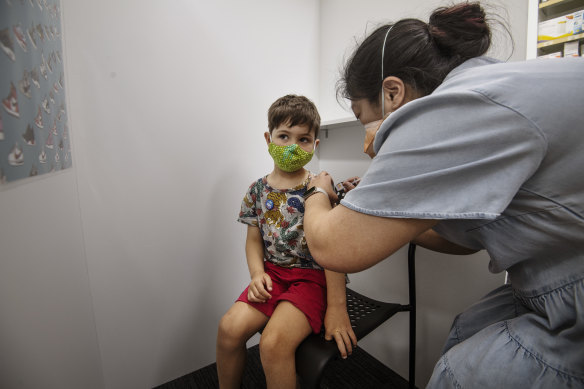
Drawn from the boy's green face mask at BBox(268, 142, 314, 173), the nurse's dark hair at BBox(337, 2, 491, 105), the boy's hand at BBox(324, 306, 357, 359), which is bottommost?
the boy's hand at BBox(324, 306, 357, 359)

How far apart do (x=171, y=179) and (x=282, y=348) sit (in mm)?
823

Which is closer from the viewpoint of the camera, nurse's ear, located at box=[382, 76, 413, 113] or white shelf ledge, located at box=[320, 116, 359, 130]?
nurse's ear, located at box=[382, 76, 413, 113]

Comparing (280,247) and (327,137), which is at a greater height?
(327,137)

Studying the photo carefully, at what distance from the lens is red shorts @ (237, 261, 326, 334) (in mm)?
817

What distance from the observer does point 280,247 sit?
992 mm

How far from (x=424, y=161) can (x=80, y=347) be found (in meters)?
1.09

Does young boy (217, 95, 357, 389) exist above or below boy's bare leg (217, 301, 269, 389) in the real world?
above

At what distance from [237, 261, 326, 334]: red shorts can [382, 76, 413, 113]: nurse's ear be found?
61 cm

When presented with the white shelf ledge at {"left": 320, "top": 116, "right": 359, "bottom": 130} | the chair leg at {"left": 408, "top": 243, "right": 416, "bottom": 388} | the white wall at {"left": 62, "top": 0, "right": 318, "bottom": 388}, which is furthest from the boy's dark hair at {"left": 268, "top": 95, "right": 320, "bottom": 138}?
the chair leg at {"left": 408, "top": 243, "right": 416, "bottom": 388}

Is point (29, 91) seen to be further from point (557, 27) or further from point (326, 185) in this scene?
point (557, 27)

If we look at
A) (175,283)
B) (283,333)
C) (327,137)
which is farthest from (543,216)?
(175,283)

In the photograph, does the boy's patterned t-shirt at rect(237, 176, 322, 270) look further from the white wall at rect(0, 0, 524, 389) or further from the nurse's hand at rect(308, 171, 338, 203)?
the white wall at rect(0, 0, 524, 389)

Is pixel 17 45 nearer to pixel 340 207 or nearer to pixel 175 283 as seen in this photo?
pixel 340 207

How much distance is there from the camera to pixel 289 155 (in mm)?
931
